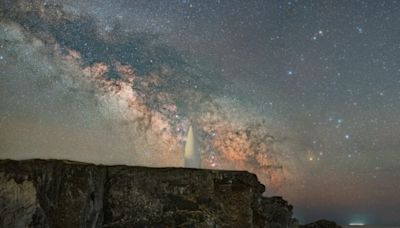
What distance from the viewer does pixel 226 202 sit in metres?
4.64

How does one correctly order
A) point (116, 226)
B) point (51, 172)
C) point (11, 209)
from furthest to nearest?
point (116, 226) < point (51, 172) < point (11, 209)

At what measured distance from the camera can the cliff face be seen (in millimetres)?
3418

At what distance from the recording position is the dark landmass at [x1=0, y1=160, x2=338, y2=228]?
3.42m

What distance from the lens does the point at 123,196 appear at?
14.1 ft

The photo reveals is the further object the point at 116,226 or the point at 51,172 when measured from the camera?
the point at 116,226

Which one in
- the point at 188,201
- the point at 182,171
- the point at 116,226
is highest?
the point at 182,171

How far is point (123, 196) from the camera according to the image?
4.31 meters

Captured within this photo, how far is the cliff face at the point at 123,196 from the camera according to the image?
3418 millimetres

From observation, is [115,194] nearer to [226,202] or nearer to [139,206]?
[139,206]

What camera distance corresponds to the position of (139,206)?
4.32m

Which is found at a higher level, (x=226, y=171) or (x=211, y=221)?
(x=226, y=171)

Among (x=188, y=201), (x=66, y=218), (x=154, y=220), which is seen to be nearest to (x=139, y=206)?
(x=154, y=220)

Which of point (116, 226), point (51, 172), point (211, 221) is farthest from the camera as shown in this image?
point (211, 221)

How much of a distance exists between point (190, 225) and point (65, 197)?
1448 millimetres
